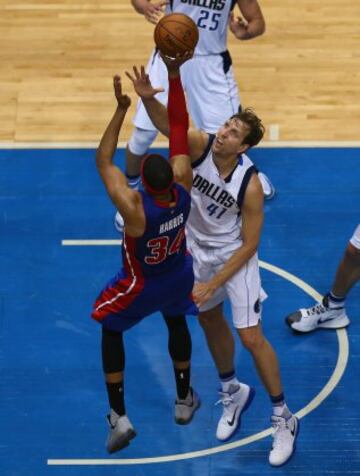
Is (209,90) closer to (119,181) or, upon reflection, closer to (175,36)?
(175,36)

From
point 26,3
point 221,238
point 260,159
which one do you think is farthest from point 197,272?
point 26,3

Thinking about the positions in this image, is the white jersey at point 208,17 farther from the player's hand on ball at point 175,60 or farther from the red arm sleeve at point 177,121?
the red arm sleeve at point 177,121

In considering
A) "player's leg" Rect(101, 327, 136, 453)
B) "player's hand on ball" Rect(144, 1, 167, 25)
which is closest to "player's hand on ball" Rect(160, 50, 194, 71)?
"player's leg" Rect(101, 327, 136, 453)

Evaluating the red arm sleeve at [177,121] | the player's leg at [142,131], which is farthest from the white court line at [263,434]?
the red arm sleeve at [177,121]

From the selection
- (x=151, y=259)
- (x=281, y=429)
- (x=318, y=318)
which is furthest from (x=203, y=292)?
(x=318, y=318)

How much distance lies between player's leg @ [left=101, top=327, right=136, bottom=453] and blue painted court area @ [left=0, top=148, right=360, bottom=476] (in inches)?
25.6

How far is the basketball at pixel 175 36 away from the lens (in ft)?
24.1

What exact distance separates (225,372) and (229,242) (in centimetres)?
105

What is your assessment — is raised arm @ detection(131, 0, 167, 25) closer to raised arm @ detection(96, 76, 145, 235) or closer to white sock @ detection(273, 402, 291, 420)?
raised arm @ detection(96, 76, 145, 235)

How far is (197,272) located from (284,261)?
2.06 metres

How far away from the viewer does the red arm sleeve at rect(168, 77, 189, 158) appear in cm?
722

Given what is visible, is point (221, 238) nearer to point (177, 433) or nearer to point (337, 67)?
point (177, 433)

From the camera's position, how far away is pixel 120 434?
24.6 feet

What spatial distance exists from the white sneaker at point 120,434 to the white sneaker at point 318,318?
2.08 metres
